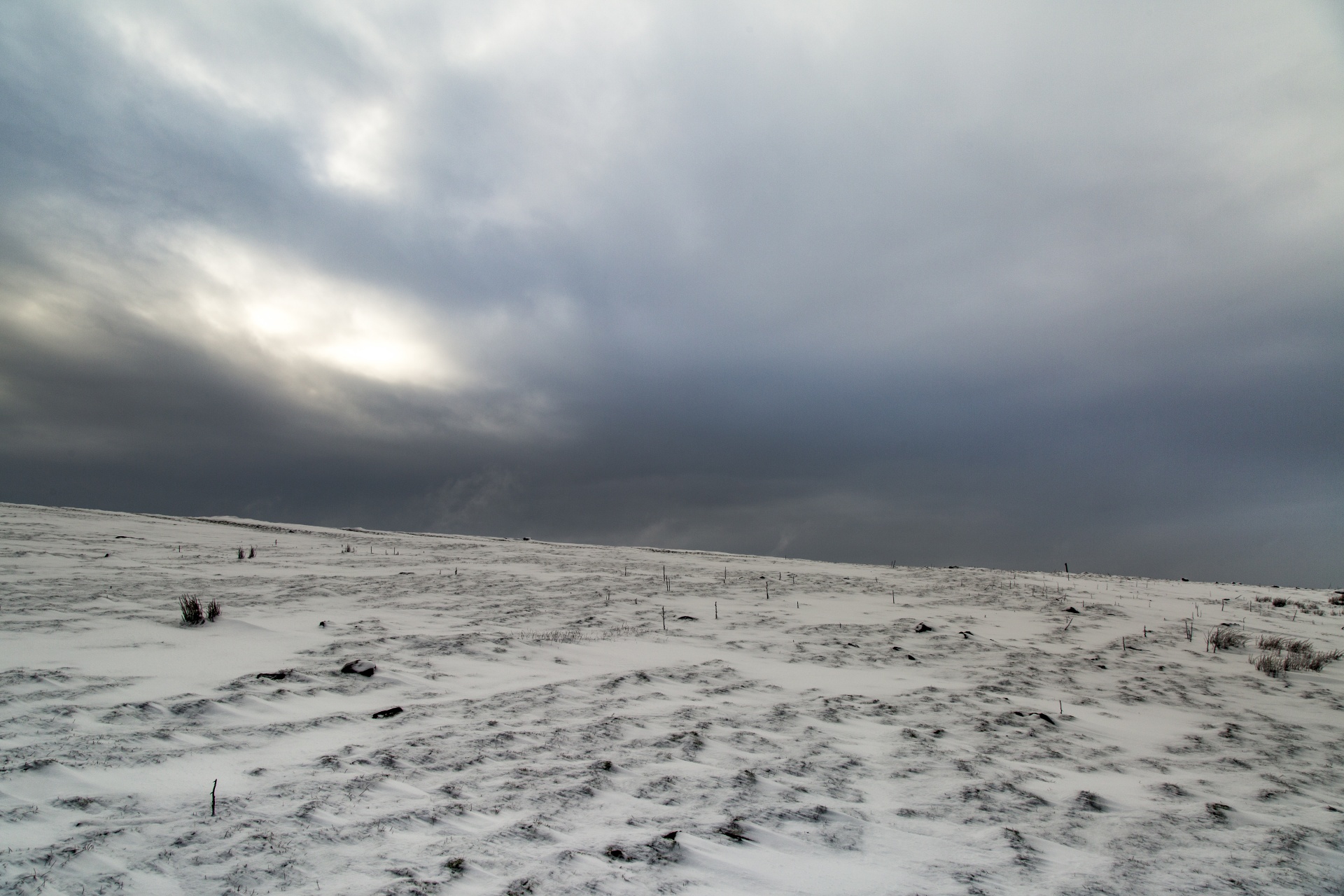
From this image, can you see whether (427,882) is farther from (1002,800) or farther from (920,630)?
(920,630)

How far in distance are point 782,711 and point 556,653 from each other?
3.14 metres

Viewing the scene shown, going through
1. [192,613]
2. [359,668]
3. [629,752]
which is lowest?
[629,752]

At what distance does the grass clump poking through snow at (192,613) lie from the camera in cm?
860

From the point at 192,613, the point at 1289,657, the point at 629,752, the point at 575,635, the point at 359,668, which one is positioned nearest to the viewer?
the point at 629,752

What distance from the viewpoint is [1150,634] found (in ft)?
37.1

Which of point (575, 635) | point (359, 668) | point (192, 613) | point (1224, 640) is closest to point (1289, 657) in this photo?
point (1224, 640)

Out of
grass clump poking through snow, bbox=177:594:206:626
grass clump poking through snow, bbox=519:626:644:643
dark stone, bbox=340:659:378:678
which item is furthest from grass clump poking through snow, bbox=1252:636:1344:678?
grass clump poking through snow, bbox=177:594:206:626

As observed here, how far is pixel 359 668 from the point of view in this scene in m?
7.02

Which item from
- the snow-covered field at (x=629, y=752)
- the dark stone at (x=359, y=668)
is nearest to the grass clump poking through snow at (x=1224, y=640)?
the snow-covered field at (x=629, y=752)

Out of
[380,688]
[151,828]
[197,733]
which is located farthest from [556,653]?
[151,828]

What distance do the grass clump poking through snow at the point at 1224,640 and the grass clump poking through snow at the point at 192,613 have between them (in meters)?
15.0

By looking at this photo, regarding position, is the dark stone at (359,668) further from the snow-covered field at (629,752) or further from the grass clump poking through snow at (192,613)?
the grass clump poking through snow at (192,613)

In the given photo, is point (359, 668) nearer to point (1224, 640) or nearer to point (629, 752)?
point (629, 752)

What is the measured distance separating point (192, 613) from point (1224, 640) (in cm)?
1552
